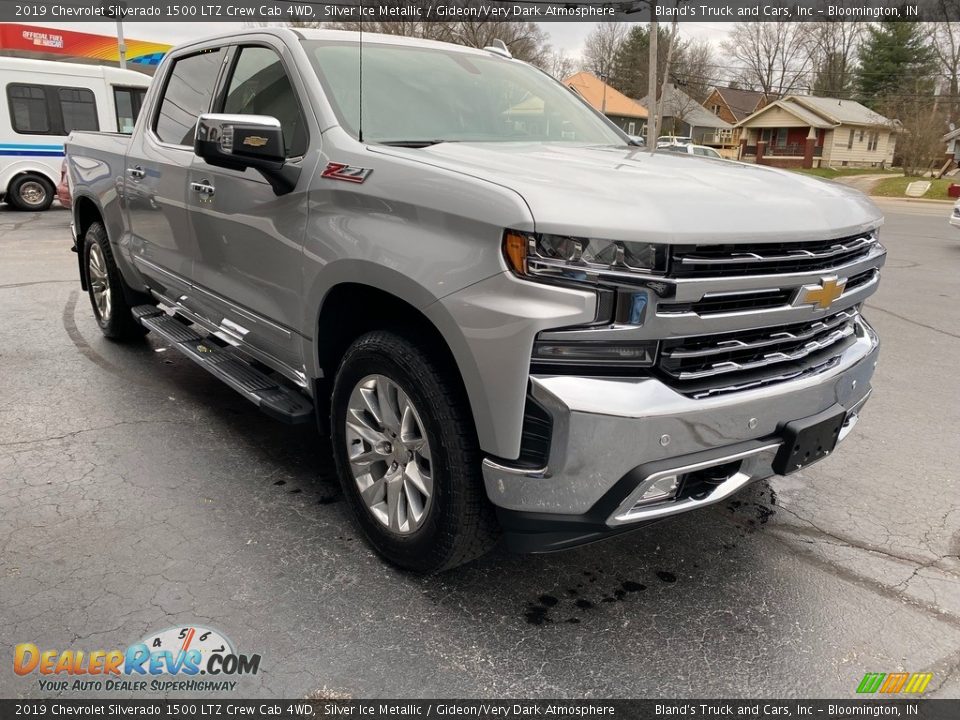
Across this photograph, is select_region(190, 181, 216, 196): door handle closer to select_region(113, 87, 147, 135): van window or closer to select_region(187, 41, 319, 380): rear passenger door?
select_region(187, 41, 319, 380): rear passenger door

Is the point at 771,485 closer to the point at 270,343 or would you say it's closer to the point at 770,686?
the point at 770,686

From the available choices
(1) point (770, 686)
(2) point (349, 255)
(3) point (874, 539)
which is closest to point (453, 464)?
(2) point (349, 255)

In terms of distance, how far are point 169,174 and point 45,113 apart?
14.4 metres

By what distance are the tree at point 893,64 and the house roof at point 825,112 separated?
160cm

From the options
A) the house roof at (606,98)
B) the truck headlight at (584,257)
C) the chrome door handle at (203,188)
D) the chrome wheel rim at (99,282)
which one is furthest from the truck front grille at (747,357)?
the house roof at (606,98)

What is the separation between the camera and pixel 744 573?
292cm

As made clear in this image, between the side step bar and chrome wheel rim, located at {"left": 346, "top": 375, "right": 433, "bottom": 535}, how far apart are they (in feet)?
1.51

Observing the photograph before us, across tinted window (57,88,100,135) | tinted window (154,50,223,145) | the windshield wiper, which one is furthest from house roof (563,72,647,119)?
the windshield wiper

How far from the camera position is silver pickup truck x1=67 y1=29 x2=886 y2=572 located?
2.09 m

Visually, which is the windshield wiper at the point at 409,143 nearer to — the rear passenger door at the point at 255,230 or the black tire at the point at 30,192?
the rear passenger door at the point at 255,230

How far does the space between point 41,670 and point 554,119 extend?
3155mm

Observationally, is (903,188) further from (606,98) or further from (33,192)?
(33,192)

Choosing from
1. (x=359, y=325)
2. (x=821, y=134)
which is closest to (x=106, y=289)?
(x=359, y=325)

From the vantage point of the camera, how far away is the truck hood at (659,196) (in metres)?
2.08
